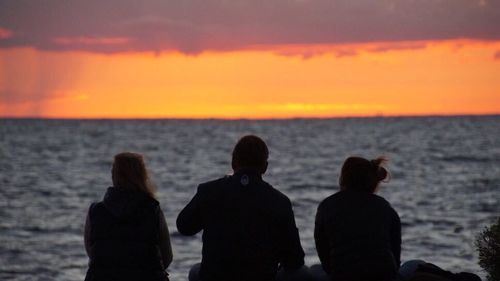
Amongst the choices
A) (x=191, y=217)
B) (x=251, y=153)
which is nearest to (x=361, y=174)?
(x=251, y=153)

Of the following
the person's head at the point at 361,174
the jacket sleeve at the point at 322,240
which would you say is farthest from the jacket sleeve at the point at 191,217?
the person's head at the point at 361,174

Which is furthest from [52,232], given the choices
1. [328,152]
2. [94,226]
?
[328,152]

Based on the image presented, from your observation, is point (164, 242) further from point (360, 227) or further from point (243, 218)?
point (360, 227)

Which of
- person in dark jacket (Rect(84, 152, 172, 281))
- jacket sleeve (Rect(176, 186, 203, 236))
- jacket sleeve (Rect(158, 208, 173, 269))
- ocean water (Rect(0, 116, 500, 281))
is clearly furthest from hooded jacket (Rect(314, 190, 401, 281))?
ocean water (Rect(0, 116, 500, 281))

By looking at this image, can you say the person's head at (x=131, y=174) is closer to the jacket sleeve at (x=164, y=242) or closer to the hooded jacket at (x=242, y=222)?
the jacket sleeve at (x=164, y=242)

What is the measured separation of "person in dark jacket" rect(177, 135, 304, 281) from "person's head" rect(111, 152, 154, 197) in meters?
0.37

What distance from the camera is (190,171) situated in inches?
2436

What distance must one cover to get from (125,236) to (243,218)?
0.90 m

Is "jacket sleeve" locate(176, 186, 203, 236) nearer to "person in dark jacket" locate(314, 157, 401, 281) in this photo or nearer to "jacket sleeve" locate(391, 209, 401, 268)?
"person in dark jacket" locate(314, 157, 401, 281)

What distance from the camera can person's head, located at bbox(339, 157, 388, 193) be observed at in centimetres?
764

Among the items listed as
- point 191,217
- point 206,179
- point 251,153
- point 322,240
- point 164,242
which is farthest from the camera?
point 206,179

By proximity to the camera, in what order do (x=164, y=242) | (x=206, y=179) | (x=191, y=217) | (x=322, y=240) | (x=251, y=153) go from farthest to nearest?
(x=206, y=179) < (x=322, y=240) < (x=164, y=242) < (x=191, y=217) < (x=251, y=153)

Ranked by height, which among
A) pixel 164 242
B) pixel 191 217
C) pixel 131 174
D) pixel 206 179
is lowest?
pixel 206 179

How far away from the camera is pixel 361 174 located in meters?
7.64
